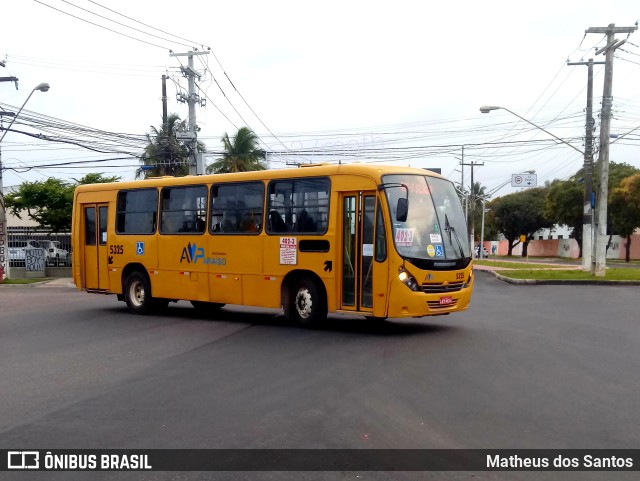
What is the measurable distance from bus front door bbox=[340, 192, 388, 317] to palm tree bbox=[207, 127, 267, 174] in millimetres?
23947

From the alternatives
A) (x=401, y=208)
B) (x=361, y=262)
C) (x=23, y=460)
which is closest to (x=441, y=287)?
(x=361, y=262)

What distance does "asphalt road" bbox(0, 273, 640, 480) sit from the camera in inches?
220

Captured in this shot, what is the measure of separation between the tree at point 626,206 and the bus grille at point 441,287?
4064 centimetres

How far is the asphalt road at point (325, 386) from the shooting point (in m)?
5.59

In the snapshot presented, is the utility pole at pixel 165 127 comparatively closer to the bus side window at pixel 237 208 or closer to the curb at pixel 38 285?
the curb at pixel 38 285

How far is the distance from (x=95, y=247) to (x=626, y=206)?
4400 centimetres

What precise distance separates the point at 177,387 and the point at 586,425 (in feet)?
14.8

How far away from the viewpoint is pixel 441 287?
10906mm

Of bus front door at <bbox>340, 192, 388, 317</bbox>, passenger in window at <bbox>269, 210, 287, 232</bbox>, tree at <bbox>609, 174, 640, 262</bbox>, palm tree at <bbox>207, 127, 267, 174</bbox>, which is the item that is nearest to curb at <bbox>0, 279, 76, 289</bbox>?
palm tree at <bbox>207, 127, 267, 174</bbox>

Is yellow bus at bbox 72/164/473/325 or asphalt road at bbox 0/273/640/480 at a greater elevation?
yellow bus at bbox 72/164/473/325

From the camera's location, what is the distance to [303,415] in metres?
6.25

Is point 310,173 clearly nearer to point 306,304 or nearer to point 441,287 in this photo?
point 306,304

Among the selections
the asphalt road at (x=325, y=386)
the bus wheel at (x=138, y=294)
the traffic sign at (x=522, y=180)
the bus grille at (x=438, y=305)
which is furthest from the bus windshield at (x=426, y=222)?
the traffic sign at (x=522, y=180)

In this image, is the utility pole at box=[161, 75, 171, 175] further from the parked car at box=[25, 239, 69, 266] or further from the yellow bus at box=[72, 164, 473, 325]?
the yellow bus at box=[72, 164, 473, 325]
